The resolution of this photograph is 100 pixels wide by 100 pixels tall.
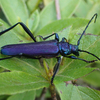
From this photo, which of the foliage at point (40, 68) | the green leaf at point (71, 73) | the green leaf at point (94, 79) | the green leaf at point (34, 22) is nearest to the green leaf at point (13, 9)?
the foliage at point (40, 68)

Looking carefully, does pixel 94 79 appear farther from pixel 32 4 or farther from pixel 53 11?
pixel 32 4

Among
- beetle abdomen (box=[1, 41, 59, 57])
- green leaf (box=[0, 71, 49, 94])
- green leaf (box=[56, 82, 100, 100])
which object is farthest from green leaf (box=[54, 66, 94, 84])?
beetle abdomen (box=[1, 41, 59, 57])

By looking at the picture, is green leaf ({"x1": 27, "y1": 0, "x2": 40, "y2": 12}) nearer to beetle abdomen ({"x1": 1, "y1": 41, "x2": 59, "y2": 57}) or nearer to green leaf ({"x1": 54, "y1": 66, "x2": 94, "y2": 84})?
beetle abdomen ({"x1": 1, "y1": 41, "x2": 59, "y2": 57})

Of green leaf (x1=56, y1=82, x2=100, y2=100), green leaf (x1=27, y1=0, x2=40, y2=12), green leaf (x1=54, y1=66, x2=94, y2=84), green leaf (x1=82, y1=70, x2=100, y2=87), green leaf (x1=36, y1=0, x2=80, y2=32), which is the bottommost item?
green leaf (x1=82, y1=70, x2=100, y2=87)

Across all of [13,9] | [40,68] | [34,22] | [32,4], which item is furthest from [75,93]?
[32,4]

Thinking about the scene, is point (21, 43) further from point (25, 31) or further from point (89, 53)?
point (89, 53)

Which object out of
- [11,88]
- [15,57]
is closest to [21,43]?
[15,57]
